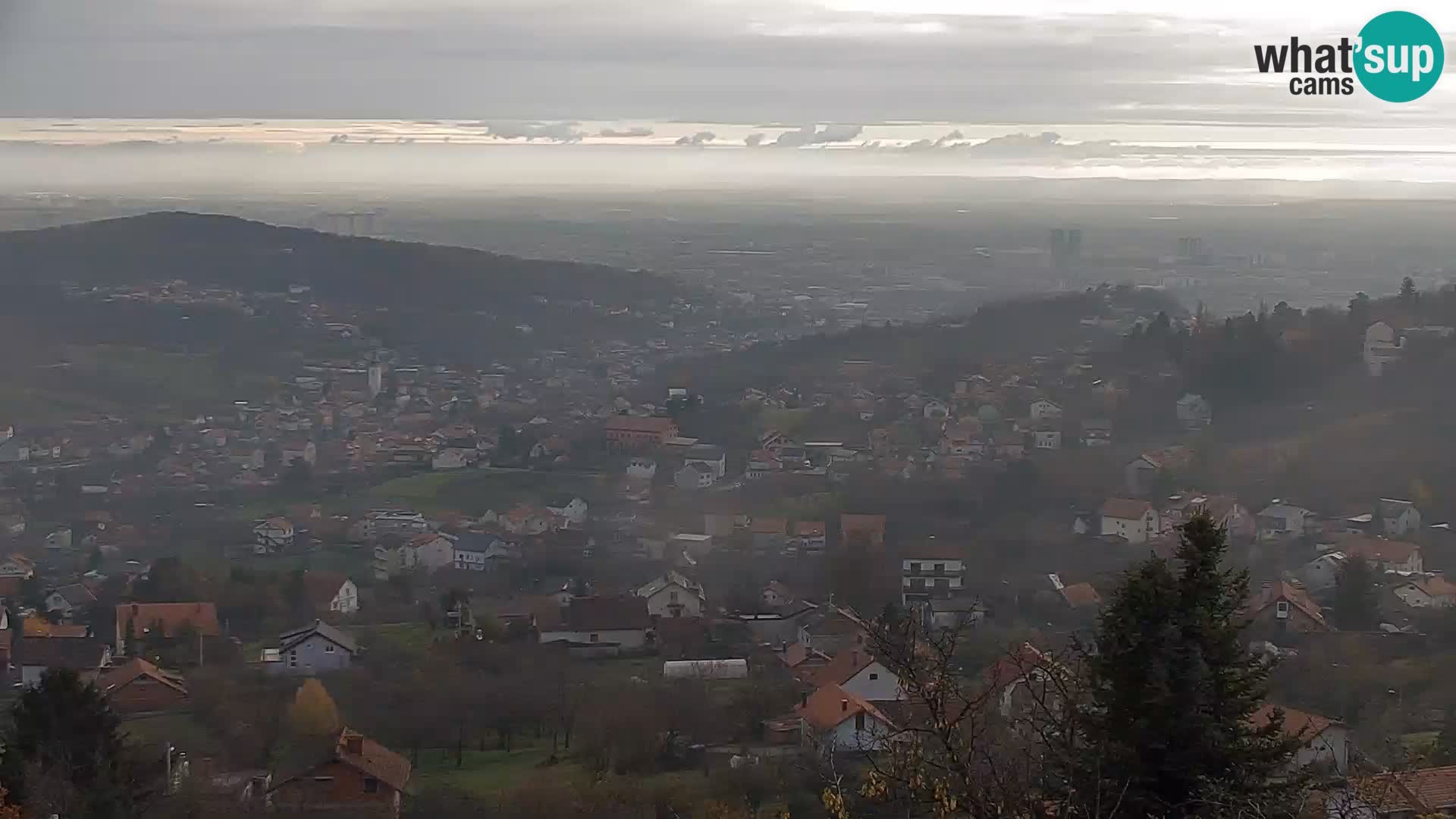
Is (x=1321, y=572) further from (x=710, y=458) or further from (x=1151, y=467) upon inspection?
(x=710, y=458)

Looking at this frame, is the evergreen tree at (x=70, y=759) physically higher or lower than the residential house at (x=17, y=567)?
higher

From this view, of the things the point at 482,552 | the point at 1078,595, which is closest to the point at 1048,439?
the point at 1078,595

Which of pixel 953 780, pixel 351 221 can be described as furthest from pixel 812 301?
pixel 953 780

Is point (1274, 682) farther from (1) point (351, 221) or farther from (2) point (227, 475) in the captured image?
(1) point (351, 221)

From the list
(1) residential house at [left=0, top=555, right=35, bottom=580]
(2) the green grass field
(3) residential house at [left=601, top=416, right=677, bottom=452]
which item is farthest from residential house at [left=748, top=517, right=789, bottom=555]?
(1) residential house at [left=0, top=555, right=35, bottom=580]

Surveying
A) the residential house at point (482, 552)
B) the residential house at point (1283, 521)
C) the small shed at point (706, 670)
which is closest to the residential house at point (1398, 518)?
the residential house at point (1283, 521)

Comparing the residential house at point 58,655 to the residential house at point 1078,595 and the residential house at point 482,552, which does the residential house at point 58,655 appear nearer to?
the residential house at point 482,552
